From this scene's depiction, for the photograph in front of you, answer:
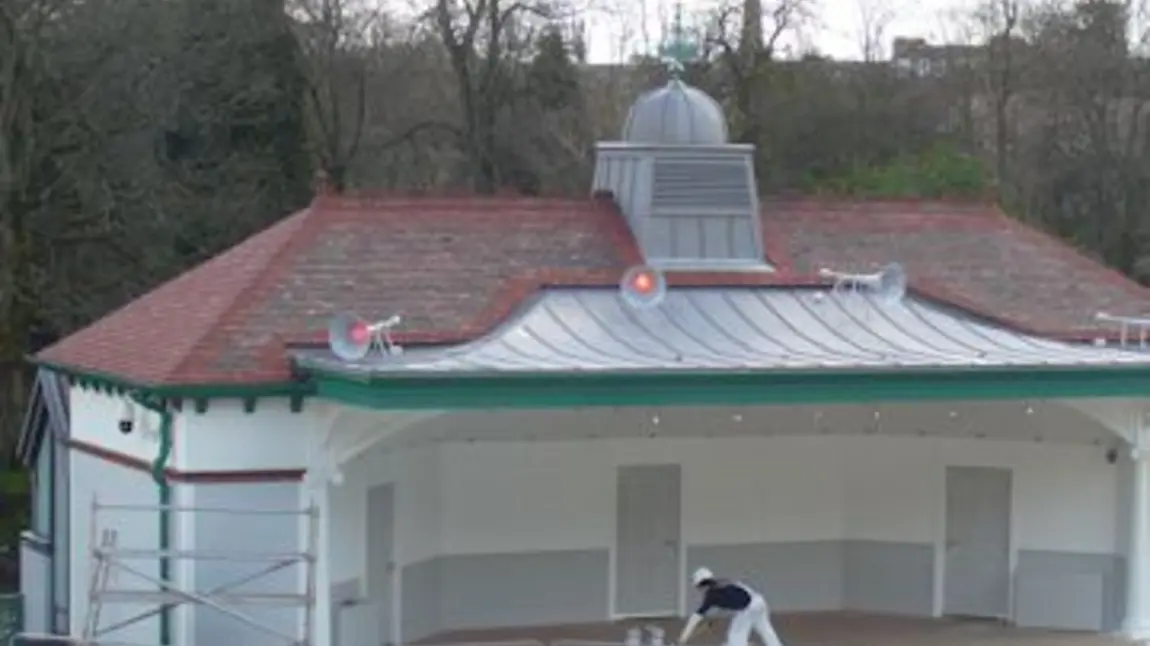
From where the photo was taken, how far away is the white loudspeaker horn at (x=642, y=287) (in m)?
20.1

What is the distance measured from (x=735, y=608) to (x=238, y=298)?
5.47 m

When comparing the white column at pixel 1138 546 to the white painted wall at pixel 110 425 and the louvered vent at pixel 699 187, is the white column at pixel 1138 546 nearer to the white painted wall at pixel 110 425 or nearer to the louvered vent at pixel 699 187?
the louvered vent at pixel 699 187

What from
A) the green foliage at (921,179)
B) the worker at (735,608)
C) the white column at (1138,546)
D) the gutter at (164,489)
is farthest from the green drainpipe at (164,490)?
the green foliage at (921,179)

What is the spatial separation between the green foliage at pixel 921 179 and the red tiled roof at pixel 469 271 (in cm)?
1808

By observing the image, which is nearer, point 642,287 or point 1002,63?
point 642,287

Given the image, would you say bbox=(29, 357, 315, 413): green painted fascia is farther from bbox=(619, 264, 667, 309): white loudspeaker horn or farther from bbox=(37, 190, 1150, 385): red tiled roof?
bbox=(619, 264, 667, 309): white loudspeaker horn

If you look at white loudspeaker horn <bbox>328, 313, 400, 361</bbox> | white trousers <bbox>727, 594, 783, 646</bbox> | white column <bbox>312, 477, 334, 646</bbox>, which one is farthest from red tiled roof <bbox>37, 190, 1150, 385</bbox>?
white trousers <bbox>727, 594, 783, 646</bbox>

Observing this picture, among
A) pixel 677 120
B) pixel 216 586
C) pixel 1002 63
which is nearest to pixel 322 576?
pixel 216 586

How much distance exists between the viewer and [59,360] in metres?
22.1

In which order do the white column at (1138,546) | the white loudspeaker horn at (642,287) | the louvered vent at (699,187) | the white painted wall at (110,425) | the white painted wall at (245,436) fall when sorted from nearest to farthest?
the white painted wall at (245,436)
the white painted wall at (110,425)
the white loudspeaker horn at (642,287)
the white column at (1138,546)
the louvered vent at (699,187)

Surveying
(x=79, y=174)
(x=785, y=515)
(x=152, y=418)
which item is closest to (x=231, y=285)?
(x=152, y=418)

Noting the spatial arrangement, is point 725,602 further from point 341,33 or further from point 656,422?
point 341,33

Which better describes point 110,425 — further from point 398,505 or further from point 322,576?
point 322,576

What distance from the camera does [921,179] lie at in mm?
43000
